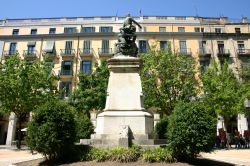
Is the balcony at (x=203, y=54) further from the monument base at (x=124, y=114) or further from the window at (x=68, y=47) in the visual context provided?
the monument base at (x=124, y=114)

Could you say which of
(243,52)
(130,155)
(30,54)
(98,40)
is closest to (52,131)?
(130,155)

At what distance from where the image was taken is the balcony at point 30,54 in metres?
43.5

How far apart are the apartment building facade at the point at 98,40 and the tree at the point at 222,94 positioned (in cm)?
1073

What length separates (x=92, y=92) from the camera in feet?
96.4

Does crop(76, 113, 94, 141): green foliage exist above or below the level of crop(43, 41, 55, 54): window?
below

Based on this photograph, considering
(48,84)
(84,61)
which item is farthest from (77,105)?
(84,61)

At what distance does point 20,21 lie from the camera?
46656mm

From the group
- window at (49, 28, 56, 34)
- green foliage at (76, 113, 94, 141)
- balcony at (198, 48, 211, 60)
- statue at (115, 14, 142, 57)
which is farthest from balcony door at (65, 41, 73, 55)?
statue at (115, 14, 142, 57)

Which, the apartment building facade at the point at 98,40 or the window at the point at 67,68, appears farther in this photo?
the apartment building facade at the point at 98,40

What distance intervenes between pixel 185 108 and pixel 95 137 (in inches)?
166

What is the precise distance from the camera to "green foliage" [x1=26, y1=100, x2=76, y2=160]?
9.73m

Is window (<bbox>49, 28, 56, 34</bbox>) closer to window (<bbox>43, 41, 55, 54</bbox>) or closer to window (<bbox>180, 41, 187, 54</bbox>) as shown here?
window (<bbox>43, 41, 55, 54</bbox>)

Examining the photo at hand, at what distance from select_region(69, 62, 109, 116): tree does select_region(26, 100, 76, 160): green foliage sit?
18.5 m

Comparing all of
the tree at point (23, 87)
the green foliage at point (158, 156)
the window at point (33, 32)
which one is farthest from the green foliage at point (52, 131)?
the window at point (33, 32)
